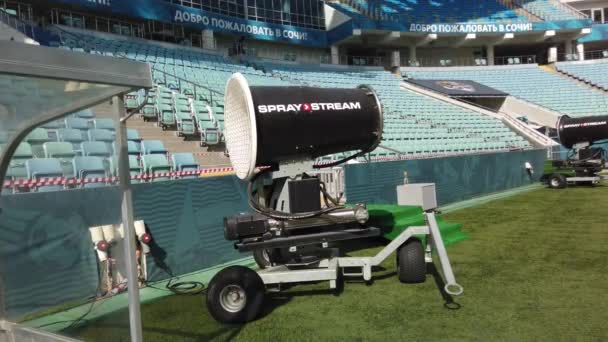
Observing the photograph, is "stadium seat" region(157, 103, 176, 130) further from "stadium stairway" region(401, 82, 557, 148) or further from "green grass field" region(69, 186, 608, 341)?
"stadium stairway" region(401, 82, 557, 148)

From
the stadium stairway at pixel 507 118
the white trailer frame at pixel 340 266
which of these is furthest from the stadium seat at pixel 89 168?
the stadium stairway at pixel 507 118

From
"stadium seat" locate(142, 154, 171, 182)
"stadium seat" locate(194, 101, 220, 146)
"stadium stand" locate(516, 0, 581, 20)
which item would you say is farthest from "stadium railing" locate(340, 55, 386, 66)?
"stadium seat" locate(142, 154, 171, 182)

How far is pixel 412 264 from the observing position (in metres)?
4.72

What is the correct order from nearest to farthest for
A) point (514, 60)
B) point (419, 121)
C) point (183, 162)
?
point (183, 162) → point (419, 121) → point (514, 60)

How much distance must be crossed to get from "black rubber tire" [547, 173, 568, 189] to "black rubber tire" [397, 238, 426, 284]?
34.3 ft

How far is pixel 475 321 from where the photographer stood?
3.63 m

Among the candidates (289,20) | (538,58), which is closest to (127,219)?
(289,20)

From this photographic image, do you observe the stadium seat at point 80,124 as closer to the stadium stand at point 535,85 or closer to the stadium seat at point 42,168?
the stadium seat at point 42,168

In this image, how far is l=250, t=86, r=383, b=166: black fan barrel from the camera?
13.2 feet

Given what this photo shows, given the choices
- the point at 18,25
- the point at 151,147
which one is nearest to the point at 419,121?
the point at 151,147

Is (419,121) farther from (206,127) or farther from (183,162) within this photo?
(183,162)

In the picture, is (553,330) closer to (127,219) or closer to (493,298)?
(493,298)

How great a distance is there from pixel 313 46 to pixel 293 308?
25232 millimetres

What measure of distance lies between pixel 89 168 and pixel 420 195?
398 centimetres
